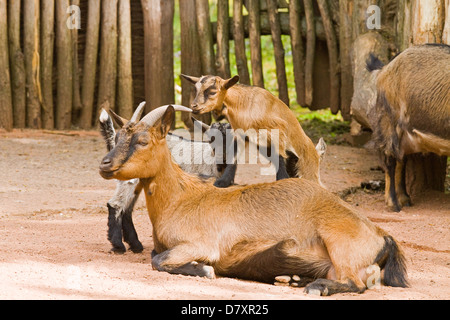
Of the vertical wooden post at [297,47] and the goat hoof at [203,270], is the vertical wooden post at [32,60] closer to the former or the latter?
the vertical wooden post at [297,47]

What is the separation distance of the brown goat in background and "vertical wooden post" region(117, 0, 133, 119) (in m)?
5.14

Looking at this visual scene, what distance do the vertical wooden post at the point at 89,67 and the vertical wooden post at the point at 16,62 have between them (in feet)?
3.58

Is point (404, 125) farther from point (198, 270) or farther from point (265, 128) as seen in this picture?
point (198, 270)

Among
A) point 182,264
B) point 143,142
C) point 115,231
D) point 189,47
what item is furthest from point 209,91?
point 189,47

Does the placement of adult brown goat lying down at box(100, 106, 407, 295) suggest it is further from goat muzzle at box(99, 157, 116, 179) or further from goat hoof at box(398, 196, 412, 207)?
goat hoof at box(398, 196, 412, 207)

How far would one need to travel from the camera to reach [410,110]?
9094 millimetres

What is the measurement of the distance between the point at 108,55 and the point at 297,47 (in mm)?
3329

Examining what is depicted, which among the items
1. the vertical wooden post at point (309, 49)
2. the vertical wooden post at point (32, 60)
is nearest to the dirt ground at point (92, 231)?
the vertical wooden post at point (32, 60)

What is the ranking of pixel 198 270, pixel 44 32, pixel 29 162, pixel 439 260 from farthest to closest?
pixel 44 32 → pixel 29 162 → pixel 439 260 → pixel 198 270

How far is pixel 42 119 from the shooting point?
13.0 m

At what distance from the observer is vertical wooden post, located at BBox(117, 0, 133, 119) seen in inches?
520
